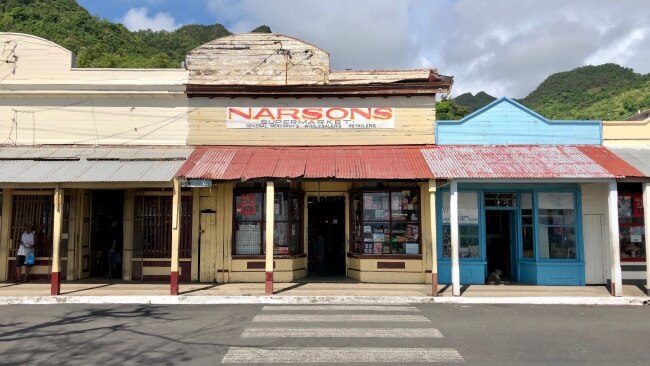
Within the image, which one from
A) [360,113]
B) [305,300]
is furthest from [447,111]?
[305,300]

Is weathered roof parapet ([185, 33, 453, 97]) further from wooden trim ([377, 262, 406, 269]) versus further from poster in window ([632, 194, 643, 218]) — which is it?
poster in window ([632, 194, 643, 218])

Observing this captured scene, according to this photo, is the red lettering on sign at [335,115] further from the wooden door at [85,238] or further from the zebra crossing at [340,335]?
the wooden door at [85,238]

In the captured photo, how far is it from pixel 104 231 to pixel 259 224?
201 inches

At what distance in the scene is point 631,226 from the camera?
13.7 m

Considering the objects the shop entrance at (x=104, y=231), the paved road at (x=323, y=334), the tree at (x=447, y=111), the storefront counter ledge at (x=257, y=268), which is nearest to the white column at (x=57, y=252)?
the paved road at (x=323, y=334)

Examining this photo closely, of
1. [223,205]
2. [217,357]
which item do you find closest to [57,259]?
[223,205]

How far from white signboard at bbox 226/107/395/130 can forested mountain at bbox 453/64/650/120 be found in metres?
37.6

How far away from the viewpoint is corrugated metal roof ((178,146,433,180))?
1206 centimetres

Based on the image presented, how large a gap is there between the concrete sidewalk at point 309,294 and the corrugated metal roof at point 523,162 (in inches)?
110

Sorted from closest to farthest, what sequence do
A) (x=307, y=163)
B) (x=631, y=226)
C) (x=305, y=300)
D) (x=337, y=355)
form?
(x=337, y=355)
(x=305, y=300)
(x=307, y=163)
(x=631, y=226)

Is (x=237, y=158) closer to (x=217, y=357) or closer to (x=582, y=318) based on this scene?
(x=217, y=357)

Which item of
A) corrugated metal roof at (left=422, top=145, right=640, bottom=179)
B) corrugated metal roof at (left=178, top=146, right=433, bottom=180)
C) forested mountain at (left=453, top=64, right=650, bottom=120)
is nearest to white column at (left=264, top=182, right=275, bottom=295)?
corrugated metal roof at (left=178, top=146, right=433, bottom=180)

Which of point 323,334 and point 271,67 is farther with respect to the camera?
point 271,67

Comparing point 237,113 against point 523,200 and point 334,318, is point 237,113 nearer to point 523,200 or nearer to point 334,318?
point 334,318
